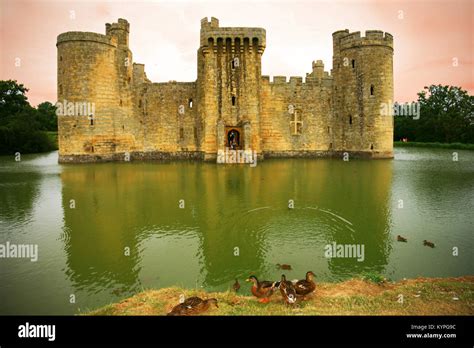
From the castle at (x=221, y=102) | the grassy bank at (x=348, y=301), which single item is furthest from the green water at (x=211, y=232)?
the castle at (x=221, y=102)

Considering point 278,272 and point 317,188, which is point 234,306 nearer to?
point 278,272

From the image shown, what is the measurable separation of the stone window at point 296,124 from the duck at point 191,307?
88.7 feet

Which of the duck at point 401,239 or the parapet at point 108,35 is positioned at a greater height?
the parapet at point 108,35

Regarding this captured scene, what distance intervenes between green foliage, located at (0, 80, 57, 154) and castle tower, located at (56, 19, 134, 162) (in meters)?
17.0

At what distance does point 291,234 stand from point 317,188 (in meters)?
6.82

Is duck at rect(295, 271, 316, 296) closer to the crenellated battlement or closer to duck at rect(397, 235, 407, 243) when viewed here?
duck at rect(397, 235, 407, 243)

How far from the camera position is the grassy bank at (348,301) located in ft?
17.5

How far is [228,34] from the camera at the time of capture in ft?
87.9

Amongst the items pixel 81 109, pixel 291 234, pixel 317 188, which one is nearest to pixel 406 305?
pixel 291 234

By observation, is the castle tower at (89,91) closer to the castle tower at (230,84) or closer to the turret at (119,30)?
the turret at (119,30)

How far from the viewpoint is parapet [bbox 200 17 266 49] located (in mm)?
26750

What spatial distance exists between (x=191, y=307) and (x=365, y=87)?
27762 mm

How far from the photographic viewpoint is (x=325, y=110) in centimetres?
3125

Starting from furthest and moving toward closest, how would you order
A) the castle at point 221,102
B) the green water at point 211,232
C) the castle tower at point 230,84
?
1. the castle tower at point 230,84
2. the castle at point 221,102
3. the green water at point 211,232
